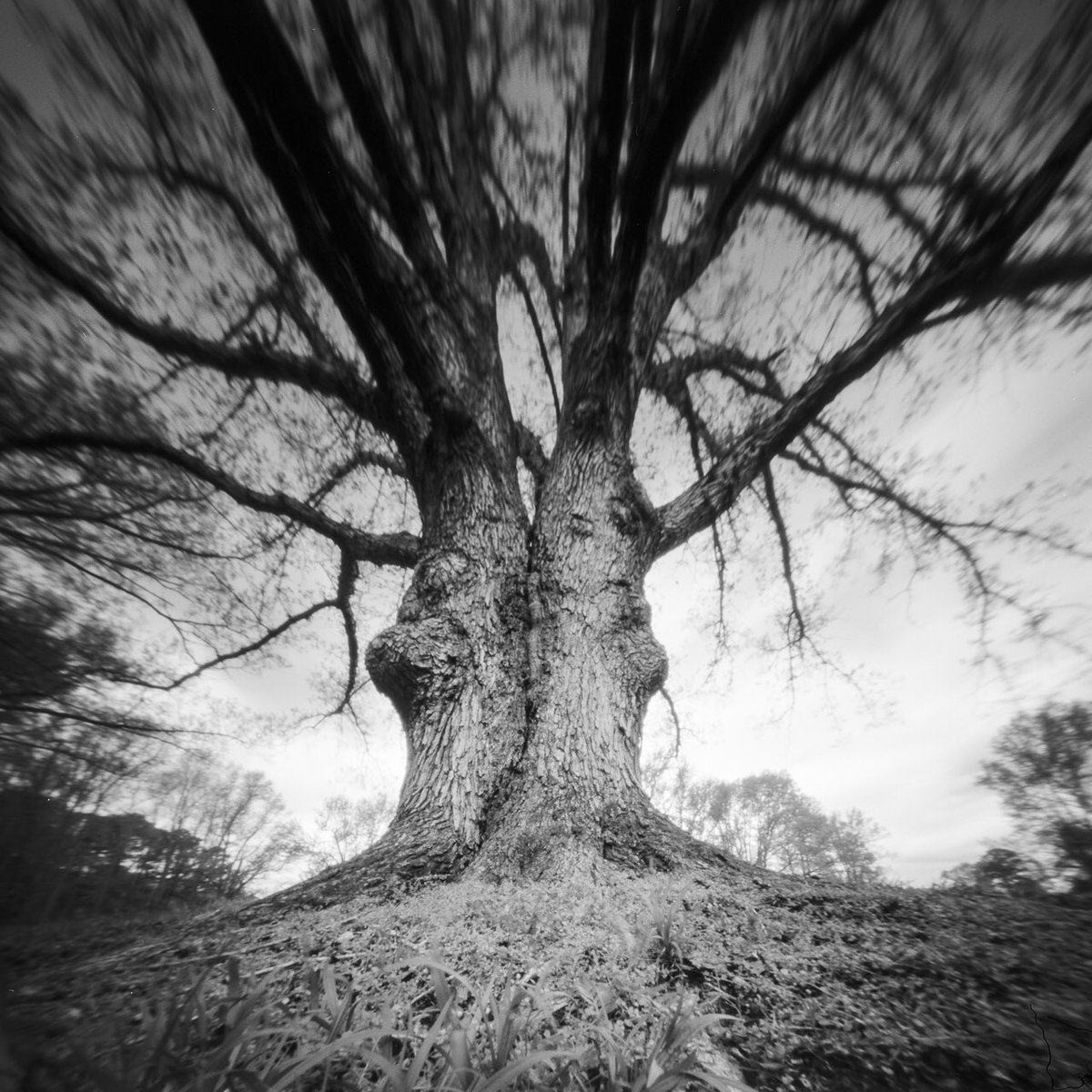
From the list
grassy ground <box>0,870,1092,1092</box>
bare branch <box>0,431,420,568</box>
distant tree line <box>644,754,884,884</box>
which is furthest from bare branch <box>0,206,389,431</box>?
distant tree line <box>644,754,884,884</box>

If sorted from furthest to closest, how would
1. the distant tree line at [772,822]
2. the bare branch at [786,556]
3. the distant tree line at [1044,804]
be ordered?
1. the distant tree line at [772,822]
2. the bare branch at [786,556]
3. the distant tree line at [1044,804]

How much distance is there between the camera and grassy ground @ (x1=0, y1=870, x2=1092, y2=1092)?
2.58 ft

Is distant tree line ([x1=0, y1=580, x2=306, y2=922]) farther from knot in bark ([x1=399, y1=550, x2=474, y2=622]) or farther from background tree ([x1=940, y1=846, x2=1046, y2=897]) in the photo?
background tree ([x1=940, y1=846, x2=1046, y2=897])

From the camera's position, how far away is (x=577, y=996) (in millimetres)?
1031

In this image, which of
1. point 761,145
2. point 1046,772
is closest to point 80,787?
point 761,145

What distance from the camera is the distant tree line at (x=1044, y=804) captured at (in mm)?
1511

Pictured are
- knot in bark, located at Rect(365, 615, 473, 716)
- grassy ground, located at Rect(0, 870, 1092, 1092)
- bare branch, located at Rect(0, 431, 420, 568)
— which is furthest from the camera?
bare branch, located at Rect(0, 431, 420, 568)

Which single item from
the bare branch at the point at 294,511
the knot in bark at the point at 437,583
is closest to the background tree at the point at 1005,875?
the knot in bark at the point at 437,583

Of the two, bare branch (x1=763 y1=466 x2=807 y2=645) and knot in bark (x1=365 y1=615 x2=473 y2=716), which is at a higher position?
bare branch (x1=763 y1=466 x2=807 y2=645)

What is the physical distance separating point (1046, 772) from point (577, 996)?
344 cm

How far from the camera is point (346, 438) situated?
3.91m

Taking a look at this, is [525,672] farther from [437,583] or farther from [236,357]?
[236,357]

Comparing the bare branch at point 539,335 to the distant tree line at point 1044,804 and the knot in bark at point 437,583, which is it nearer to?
the knot in bark at point 437,583

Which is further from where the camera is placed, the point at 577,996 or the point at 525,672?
the point at 525,672
